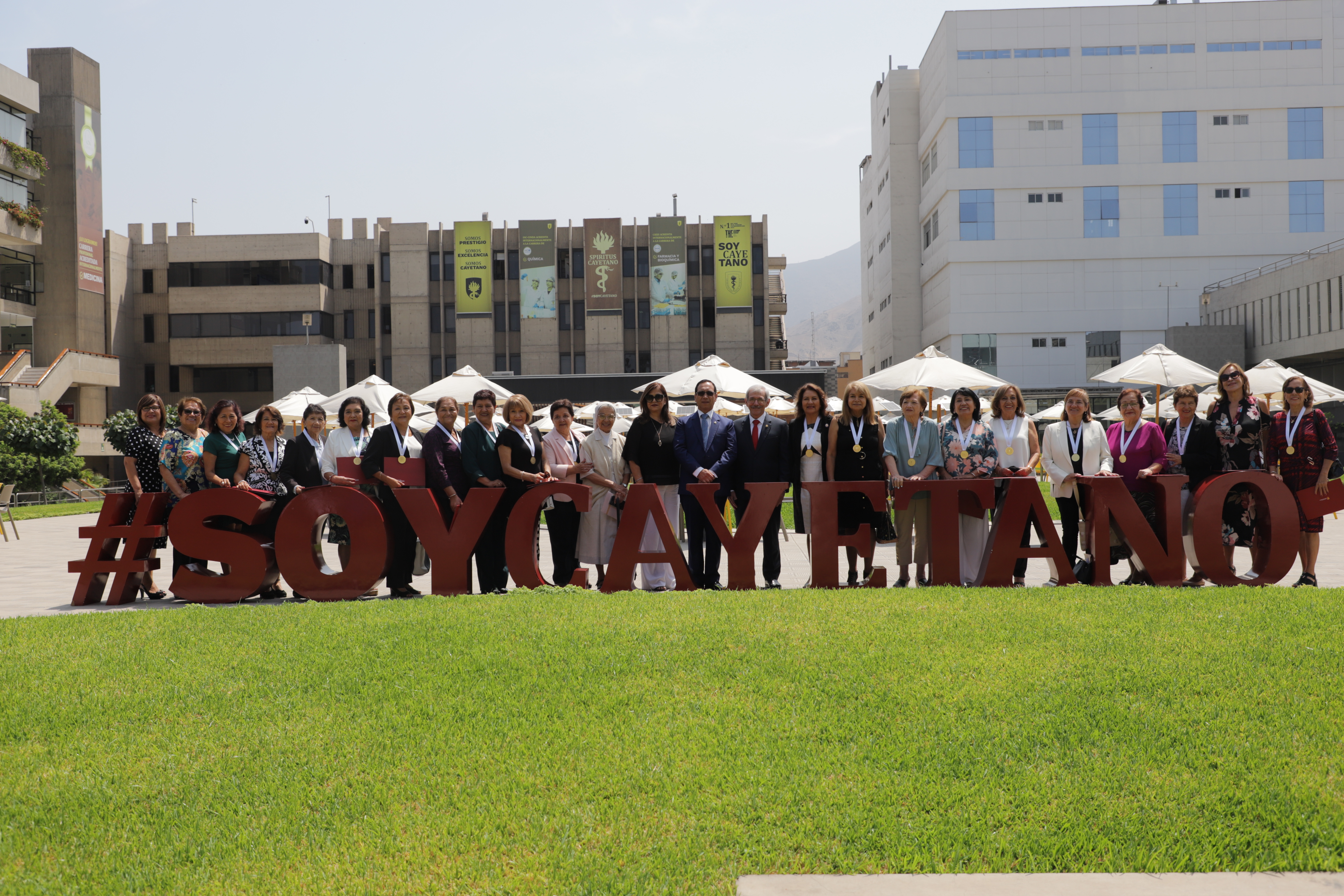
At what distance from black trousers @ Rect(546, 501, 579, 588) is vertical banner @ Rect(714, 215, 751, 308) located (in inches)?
1912

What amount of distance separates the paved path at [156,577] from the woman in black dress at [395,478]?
0.93m

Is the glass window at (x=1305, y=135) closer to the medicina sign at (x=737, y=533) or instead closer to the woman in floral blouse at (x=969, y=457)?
the medicina sign at (x=737, y=533)

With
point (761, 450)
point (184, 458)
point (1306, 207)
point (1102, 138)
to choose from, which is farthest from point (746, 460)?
point (1306, 207)

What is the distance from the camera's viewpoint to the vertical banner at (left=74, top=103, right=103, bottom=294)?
1900 inches

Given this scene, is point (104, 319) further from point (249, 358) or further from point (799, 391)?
point (799, 391)

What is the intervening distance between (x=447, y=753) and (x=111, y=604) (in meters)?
6.29

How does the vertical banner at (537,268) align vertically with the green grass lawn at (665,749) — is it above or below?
above

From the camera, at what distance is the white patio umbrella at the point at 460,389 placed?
63.8 ft

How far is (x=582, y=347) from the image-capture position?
197ft

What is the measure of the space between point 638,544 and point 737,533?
901mm

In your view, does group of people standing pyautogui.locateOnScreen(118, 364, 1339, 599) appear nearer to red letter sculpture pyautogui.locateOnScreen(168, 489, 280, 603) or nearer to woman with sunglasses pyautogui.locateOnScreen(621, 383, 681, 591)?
woman with sunglasses pyautogui.locateOnScreen(621, 383, 681, 591)

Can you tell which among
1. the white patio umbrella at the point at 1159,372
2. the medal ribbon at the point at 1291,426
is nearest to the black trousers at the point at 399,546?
the medal ribbon at the point at 1291,426

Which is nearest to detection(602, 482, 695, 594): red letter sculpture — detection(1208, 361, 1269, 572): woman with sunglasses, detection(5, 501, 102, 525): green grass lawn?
detection(1208, 361, 1269, 572): woman with sunglasses

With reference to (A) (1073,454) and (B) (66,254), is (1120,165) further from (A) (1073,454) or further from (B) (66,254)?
(A) (1073,454)
